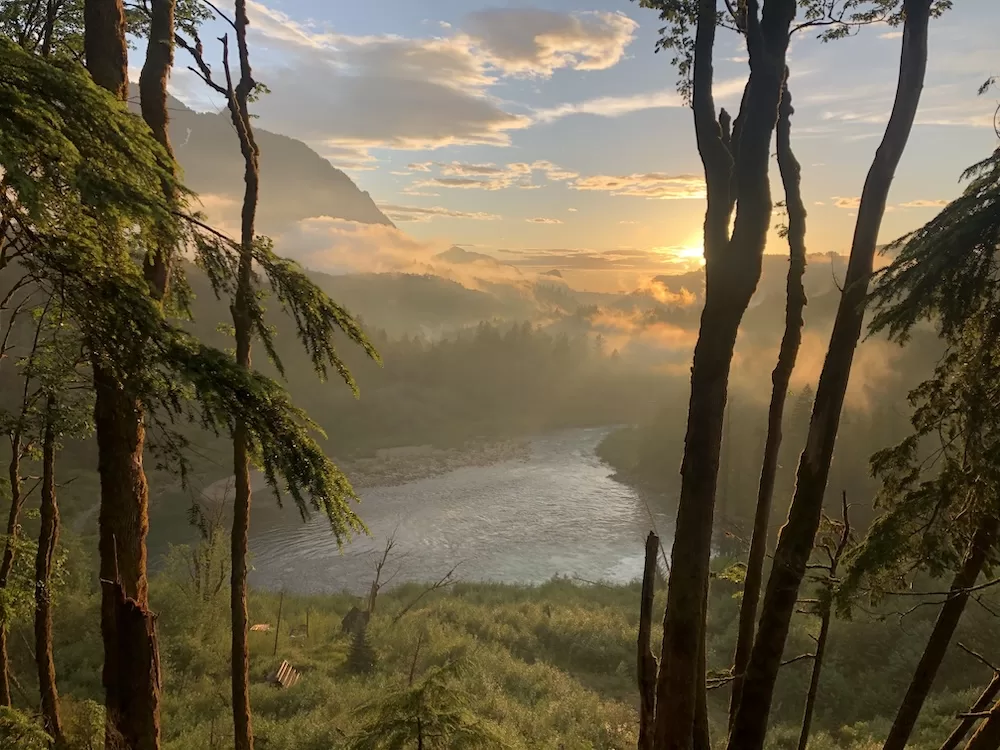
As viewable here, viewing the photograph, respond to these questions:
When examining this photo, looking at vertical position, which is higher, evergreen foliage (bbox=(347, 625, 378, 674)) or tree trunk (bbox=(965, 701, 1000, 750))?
tree trunk (bbox=(965, 701, 1000, 750))

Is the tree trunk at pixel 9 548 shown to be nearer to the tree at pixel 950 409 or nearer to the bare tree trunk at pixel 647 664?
the bare tree trunk at pixel 647 664

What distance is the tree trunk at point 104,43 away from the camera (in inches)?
135

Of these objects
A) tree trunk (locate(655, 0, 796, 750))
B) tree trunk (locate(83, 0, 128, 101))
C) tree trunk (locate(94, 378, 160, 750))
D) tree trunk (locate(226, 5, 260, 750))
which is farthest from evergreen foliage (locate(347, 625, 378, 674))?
tree trunk (locate(83, 0, 128, 101))

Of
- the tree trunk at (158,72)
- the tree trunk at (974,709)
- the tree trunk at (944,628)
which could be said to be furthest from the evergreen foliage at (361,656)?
the tree trunk at (158,72)

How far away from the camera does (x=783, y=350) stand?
4.66 metres

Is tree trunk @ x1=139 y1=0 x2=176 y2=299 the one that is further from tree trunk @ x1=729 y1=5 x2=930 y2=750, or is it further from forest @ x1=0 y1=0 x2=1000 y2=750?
Answer: tree trunk @ x1=729 y1=5 x2=930 y2=750

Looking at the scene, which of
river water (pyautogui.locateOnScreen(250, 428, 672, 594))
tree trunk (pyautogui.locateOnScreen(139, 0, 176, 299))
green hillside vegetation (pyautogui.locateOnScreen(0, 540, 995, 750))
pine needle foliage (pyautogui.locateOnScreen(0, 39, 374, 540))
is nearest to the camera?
pine needle foliage (pyautogui.locateOnScreen(0, 39, 374, 540))

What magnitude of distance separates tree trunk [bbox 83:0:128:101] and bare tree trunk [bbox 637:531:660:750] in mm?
4647

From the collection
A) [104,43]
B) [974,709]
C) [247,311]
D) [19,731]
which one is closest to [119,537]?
[19,731]

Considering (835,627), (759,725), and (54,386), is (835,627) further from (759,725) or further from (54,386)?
(54,386)

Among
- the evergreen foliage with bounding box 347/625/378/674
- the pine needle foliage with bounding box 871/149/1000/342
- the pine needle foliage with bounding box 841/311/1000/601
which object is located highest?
the pine needle foliage with bounding box 871/149/1000/342

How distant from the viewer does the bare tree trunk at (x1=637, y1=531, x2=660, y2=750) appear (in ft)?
12.5

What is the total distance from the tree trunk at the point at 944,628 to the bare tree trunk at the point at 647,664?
5.93 feet

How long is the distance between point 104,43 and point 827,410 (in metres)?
5.43
